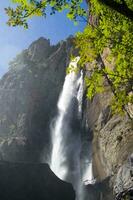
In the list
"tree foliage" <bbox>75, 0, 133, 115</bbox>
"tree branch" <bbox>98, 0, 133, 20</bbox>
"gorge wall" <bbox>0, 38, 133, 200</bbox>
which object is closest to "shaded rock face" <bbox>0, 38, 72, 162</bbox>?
"gorge wall" <bbox>0, 38, 133, 200</bbox>

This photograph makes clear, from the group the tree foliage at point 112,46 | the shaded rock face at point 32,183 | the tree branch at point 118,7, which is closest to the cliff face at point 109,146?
the shaded rock face at point 32,183

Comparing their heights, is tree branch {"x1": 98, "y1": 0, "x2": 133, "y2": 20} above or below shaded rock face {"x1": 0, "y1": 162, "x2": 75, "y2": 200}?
below

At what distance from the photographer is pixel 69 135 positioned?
227ft

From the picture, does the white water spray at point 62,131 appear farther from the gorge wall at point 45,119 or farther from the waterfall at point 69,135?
the gorge wall at point 45,119

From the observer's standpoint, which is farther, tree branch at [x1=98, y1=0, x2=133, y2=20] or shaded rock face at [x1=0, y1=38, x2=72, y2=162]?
shaded rock face at [x1=0, y1=38, x2=72, y2=162]

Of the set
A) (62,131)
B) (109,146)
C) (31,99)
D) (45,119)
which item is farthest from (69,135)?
(109,146)

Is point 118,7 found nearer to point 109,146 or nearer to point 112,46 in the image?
point 112,46

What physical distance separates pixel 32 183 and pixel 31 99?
4359 cm

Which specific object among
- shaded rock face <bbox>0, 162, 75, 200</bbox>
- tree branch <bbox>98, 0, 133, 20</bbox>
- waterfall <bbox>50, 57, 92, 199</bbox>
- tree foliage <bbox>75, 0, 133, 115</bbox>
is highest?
waterfall <bbox>50, 57, 92, 199</bbox>

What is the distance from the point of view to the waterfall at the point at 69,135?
207 feet

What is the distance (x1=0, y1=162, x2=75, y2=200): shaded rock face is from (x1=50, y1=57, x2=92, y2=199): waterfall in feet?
19.9

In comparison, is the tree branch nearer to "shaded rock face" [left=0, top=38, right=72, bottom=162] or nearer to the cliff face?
the cliff face

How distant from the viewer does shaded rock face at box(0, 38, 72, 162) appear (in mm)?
77750

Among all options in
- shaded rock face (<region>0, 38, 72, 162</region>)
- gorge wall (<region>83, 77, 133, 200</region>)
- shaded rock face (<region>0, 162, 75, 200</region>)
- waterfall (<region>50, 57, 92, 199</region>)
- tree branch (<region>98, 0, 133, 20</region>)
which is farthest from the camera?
shaded rock face (<region>0, 38, 72, 162</region>)
